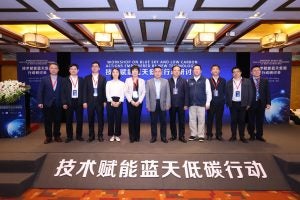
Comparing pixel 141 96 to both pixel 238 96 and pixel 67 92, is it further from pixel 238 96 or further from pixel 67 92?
pixel 238 96

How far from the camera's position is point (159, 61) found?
24.1 feet

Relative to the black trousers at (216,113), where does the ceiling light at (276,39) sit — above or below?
above

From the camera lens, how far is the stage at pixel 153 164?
11.5ft

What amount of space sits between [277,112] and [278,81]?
2.91 feet

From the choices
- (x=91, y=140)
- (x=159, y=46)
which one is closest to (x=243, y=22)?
(x=159, y=46)

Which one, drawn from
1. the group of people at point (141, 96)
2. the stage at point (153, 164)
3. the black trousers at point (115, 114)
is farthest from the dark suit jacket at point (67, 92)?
the stage at point (153, 164)

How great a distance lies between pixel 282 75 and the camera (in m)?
7.29

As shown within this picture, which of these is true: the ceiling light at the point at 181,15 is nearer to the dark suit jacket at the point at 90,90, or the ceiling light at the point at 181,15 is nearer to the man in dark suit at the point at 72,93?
the dark suit jacket at the point at 90,90

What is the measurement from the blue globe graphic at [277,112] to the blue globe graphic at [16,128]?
20.6ft

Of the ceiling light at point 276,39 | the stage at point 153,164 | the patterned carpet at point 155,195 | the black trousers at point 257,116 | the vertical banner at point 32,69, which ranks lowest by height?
the patterned carpet at point 155,195

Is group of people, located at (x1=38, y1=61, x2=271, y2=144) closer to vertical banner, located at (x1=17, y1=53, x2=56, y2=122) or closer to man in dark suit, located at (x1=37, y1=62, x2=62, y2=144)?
man in dark suit, located at (x1=37, y1=62, x2=62, y2=144)

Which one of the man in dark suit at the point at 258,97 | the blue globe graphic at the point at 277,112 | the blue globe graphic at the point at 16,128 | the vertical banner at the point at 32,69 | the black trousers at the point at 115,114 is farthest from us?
the vertical banner at the point at 32,69

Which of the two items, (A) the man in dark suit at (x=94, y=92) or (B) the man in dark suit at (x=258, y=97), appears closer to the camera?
(A) the man in dark suit at (x=94, y=92)

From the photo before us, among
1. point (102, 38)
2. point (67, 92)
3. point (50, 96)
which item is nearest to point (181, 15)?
point (102, 38)
